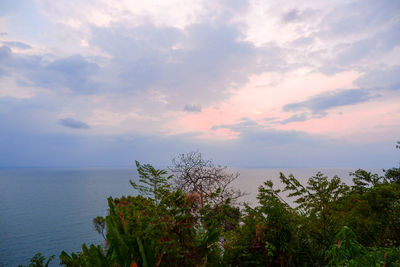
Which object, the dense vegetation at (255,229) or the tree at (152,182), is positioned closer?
the dense vegetation at (255,229)

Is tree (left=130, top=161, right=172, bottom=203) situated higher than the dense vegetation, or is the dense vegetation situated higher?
tree (left=130, top=161, right=172, bottom=203)

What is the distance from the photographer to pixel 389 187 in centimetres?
383

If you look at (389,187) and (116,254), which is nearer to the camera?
(116,254)

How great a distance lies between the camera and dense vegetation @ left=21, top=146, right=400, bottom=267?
246 centimetres

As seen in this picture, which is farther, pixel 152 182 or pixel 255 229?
pixel 255 229

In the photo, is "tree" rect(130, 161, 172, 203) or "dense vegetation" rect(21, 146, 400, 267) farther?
"tree" rect(130, 161, 172, 203)

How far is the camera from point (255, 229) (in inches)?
133

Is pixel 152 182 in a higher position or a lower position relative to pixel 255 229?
higher

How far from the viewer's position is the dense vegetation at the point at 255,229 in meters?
2.46

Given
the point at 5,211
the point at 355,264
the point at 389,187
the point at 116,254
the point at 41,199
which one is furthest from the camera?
the point at 41,199

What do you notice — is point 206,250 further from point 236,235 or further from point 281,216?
point 281,216

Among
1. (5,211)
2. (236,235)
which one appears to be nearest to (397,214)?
(236,235)

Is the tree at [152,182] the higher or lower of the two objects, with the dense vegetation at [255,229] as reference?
higher

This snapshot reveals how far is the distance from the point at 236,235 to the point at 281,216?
70 centimetres
